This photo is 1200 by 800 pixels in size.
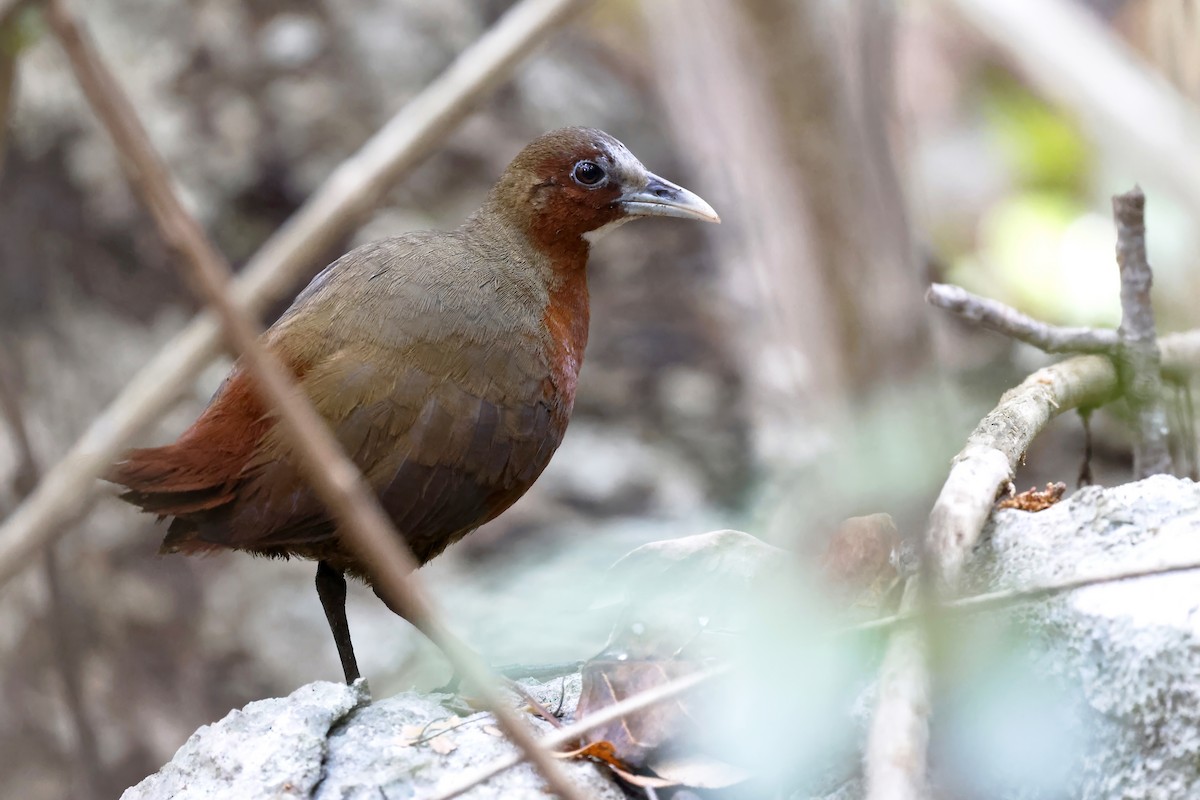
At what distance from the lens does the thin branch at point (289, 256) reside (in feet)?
2.78

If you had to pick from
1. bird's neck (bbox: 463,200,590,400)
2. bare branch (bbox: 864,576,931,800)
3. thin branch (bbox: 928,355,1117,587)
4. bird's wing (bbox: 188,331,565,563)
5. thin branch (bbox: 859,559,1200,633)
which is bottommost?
bare branch (bbox: 864,576,931,800)

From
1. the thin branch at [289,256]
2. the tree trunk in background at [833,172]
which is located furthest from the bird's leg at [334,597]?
the thin branch at [289,256]

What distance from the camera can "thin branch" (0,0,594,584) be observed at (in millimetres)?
846

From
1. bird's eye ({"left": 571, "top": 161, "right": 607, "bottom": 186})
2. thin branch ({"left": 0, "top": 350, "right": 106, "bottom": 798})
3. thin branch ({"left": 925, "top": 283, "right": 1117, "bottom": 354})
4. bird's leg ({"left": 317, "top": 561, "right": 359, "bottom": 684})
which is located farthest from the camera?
thin branch ({"left": 0, "top": 350, "right": 106, "bottom": 798})

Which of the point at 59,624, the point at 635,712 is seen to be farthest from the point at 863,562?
the point at 59,624

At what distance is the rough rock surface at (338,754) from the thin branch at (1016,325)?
3.46 feet

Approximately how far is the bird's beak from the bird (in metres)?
0.32

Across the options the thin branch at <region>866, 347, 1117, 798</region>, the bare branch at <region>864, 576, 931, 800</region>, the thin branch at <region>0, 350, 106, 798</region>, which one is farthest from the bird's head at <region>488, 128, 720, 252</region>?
the bare branch at <region>864, 576, 931, 800</region>

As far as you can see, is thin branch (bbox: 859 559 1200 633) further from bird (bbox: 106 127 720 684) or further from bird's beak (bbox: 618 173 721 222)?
bird's beak (bbox: 618 173 721 222)

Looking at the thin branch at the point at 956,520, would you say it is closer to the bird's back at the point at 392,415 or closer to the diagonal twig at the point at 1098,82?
the diagonal twig at the point at 1098,82

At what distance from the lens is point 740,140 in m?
2.25

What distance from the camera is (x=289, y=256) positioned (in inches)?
33.9

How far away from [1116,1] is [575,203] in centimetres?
449

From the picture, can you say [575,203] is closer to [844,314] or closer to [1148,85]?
[844,314]
